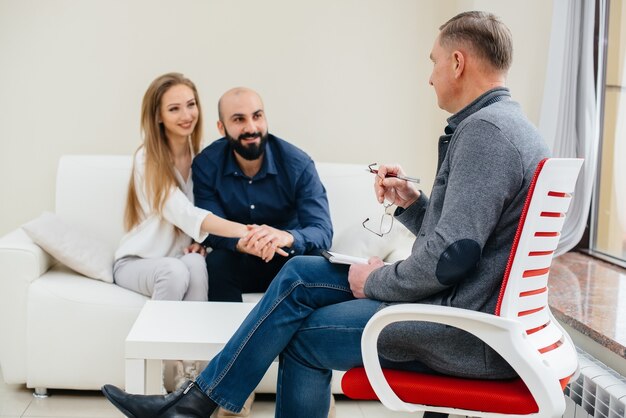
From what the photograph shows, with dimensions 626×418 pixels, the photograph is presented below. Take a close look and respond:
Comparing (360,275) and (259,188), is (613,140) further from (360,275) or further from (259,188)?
(360,275)

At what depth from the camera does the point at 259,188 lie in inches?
135

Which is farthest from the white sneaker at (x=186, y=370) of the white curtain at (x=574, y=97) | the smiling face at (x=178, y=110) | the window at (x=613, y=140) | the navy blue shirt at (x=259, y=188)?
the window at (x=613, y=140)

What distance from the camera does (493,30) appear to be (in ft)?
6.10

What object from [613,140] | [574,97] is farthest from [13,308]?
[613,140]

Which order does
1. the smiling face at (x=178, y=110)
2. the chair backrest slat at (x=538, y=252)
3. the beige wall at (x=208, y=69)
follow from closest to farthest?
the chair backrest slat at (x=538, y=252)
the smiling face at (x=178, y=110)
the beige wall at (x=208, y=69)

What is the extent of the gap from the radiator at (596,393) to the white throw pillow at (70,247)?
6.04 ft

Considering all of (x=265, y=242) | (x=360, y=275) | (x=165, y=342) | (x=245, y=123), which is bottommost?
(x=165, y=342)

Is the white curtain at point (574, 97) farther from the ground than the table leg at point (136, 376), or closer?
farther from the ground

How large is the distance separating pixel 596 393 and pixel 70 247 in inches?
81.1

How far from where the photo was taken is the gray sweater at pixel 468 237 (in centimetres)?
172

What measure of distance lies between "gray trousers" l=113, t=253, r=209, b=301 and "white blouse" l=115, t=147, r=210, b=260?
0.07 meters

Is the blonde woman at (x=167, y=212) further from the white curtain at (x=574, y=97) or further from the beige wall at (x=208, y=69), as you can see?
the white curtain at (x=574, y=97)

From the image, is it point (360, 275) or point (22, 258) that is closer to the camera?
point (360, 275)

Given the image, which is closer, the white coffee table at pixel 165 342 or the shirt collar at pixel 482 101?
the shirt collar at pixel 482 101
